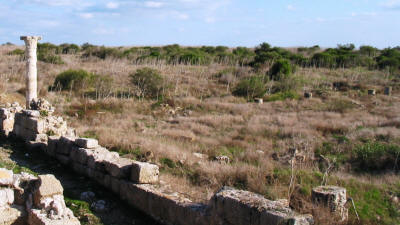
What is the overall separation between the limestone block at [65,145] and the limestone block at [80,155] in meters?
0.28

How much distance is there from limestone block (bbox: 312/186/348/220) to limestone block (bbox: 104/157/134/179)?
3301mm

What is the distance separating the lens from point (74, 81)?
23375 mm

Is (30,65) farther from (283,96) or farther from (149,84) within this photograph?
(283,96)

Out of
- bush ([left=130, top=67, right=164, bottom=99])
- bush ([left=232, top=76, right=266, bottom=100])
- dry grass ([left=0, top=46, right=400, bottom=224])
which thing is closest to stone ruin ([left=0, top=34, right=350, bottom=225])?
dry grass ([left=0, top=46, right=400, bottom=224])

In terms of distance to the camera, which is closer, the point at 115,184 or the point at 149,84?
the point at 115,184

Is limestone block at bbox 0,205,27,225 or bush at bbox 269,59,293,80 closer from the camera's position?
limestone block at bbox 0,205,27,225

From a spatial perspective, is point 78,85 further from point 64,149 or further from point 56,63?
point 64,149

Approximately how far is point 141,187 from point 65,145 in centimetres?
350

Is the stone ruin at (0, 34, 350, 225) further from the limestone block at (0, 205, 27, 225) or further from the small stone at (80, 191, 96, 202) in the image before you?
the small stone at (80, 191, 96, 202)

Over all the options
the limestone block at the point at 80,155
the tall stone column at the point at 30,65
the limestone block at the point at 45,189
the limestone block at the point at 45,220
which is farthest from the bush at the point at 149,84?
the limestone block at the point at 45,220

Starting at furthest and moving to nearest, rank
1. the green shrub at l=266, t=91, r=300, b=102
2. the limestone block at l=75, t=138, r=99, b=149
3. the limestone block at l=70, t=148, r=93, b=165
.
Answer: the green shrub at l=266, t=91, r=300, b=102, the limestone block at l=75, t=138, r=99, b=149, the limestone block at l=70, t=148, r=93, b=165

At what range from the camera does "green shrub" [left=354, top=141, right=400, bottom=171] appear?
11.0m

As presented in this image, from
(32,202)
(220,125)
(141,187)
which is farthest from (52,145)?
(220,125)

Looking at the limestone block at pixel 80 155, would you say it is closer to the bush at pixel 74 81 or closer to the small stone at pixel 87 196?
the small stone at pixel 87 196
